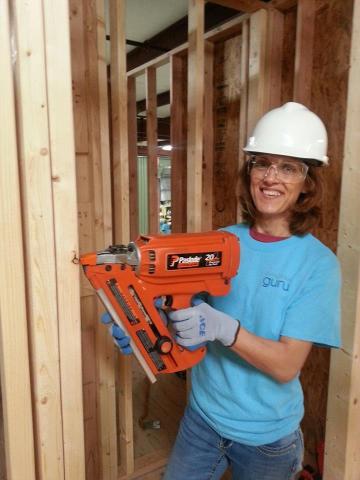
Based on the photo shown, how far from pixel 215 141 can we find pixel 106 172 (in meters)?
1.08

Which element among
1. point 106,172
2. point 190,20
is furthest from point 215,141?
point 106,172

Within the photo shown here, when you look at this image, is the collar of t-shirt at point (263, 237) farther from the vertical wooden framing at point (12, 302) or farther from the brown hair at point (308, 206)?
the vertical wooden framing at point (12, 302)

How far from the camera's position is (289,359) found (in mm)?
964

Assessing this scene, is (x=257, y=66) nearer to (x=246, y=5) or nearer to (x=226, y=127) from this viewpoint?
(x=246, y=5)

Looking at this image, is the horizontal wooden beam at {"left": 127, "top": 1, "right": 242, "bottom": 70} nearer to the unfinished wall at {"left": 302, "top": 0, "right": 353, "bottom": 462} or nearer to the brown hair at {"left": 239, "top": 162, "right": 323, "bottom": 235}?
the unfinished wall at {"left": 302, "top": 0, "right": 353, "bottom": 462}

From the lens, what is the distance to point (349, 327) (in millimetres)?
1268

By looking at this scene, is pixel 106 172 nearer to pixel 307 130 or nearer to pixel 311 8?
pixel 307 130

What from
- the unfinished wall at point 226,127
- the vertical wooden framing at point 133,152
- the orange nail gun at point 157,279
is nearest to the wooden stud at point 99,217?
the orange nail gun at point 157,279

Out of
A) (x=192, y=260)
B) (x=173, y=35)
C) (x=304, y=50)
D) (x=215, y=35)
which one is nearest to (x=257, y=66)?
(x=304, y=50)

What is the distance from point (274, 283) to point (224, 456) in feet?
1.88

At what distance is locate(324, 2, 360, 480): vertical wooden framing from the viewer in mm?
1165

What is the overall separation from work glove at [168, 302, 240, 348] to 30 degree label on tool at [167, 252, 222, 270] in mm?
118

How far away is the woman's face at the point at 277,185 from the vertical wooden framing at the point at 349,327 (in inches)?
8.6

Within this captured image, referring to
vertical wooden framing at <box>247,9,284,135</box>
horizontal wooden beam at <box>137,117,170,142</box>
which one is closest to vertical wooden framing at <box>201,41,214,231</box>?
vertical wooden framing at <box>247,9,284,135</box>
